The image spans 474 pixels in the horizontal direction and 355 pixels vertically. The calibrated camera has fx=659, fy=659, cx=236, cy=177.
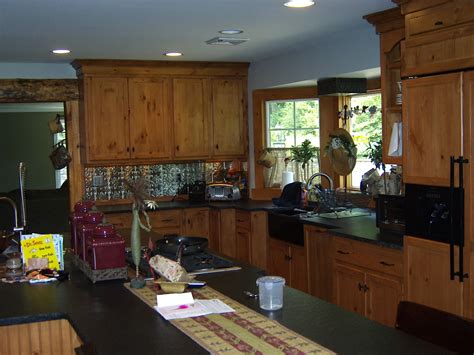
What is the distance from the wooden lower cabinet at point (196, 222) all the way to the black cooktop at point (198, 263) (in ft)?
9.62

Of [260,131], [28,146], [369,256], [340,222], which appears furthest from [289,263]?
[28,146]

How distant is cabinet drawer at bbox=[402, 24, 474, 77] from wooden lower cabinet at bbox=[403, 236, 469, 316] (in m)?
0.98

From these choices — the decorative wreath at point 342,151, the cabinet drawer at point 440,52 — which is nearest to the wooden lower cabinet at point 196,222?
the decorative wreath at point 342,151

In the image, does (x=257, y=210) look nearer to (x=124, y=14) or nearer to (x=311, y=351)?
(x=124, y=14)

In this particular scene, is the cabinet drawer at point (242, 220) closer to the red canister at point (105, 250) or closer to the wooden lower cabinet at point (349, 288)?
the wooden lower cabinet at point (349, 288)

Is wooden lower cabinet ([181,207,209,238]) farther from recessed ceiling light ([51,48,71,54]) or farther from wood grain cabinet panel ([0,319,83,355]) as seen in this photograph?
wood grain cabinet panel ([0,319,83,355])

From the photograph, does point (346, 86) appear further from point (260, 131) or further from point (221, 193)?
point (221, 193)

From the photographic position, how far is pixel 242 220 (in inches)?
258

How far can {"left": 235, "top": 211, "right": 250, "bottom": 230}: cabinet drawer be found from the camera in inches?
253

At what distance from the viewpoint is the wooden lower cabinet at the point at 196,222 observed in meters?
6.73

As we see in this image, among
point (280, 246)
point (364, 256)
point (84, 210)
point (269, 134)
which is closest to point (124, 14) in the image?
point (84, 210)

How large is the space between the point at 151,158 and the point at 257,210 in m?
1.33

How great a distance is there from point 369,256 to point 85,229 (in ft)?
6.48

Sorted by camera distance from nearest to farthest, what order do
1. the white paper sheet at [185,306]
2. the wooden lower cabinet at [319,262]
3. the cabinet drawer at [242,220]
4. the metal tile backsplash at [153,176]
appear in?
1. the white paper sheet at [185,306]
2. the wooden lower cabinet at [319,262]
3. the cabinet drawer at [242,220]
4. the metal tile backsplash at [153,176]
